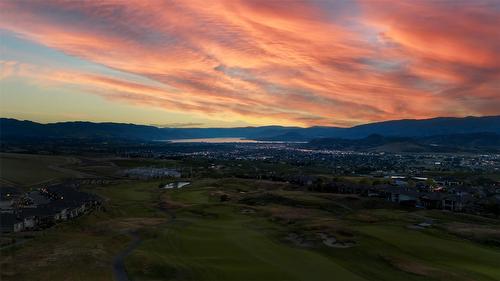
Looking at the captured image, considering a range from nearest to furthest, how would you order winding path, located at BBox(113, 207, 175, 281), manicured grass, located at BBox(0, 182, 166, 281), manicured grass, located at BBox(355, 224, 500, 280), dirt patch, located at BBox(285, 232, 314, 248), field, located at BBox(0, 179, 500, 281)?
winding path, located at BBox(113, 207, 175, 281) < manicured grass, located at BBox(0, 182, 166, 281) < field, located at BBox(0, 179, 500, 281) < manicured grass, located at BBox(355, 224, 500, 280) < dirt patch, located at BBox(285, 232, 314, 248)

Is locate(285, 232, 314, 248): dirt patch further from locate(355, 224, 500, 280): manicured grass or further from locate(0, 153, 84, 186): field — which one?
→ locate(0, 153, 84, 186): field

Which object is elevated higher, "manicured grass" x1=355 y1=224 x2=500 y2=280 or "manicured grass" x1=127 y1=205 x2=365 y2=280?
"manicured grass" x1=355 y1=224 x2=500 y2=280

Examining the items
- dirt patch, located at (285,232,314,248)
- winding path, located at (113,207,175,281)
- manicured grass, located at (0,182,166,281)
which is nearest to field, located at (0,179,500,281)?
manicured grass, located at (0,182,166,281)

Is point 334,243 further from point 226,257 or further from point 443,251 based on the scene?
point 226,257

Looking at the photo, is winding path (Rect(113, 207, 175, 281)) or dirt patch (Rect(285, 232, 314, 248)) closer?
winding path (Rect(113, 207, 175, 281))

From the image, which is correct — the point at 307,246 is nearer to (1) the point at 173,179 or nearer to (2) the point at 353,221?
(2) the point at 353,221

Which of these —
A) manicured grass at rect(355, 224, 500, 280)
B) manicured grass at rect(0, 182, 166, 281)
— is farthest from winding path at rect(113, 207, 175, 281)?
manicured grass at rect(355, 224, 500, 280)

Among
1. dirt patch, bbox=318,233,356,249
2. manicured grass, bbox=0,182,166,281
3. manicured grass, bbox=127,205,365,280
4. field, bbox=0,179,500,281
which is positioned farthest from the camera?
dirt patch, bbox=318,233,356,249

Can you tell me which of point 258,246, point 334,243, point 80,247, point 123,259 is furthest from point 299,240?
point 80,247

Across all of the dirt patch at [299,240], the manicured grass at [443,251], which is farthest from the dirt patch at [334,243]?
→ the manicured grass at [443,251]
